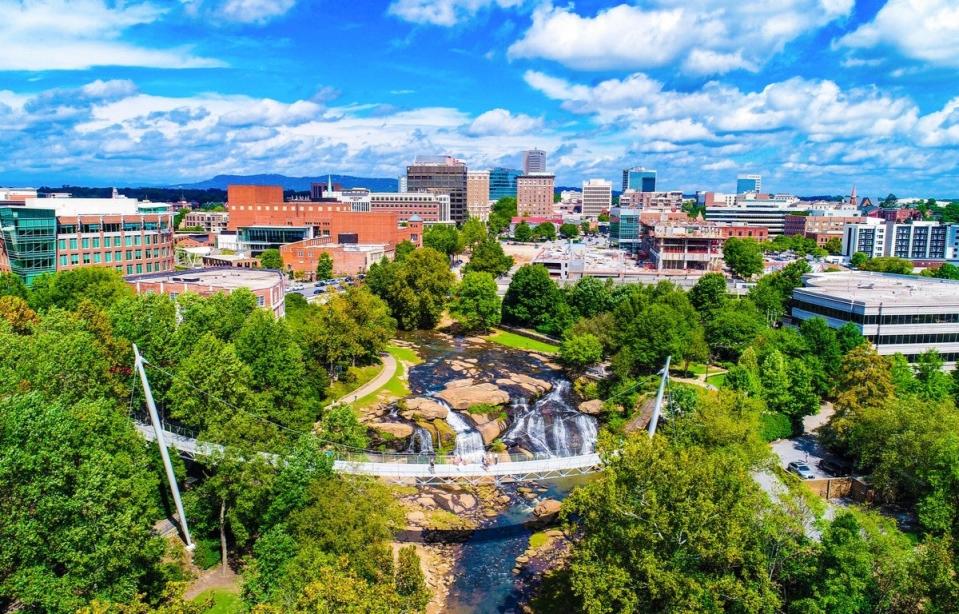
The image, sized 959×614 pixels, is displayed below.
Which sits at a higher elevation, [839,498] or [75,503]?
[75,503]

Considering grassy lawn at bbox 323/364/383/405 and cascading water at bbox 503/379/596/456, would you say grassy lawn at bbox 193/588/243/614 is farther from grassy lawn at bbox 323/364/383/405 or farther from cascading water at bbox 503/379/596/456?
grassy lawn at bbox 323/364/383/405

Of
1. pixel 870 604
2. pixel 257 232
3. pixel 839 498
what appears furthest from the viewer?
pixel 257 232

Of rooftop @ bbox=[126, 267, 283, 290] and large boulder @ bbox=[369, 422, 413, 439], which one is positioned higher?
rooftop @ bbox=[126, 267, 283, 290]

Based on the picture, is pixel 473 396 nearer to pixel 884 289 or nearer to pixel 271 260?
pixel 884 289

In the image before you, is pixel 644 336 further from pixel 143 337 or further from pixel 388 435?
pixel 143 337

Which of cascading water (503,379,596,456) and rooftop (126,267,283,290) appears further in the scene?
rooftop (126,267,283,290)

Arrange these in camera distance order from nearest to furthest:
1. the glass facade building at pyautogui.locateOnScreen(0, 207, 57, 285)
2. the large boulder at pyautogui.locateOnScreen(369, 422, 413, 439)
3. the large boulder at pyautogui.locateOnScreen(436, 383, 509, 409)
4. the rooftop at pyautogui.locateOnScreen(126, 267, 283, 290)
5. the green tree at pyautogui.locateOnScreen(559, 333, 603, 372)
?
the large boulder at pyautogui.locateOnScreen(369, 422, 413, 439)
the large boulder at pyautogui.locateOnScreen(436, 383, 509, 409)
the rooftop at pyautogui.locateOnScreen(126, 267, 283, 290)
the green tree at pyautogui.locateOnScreen(559, 333, 603, 372)
the glass facade building at pyautogui.locateOnScreen(0, 207, 57, 285)

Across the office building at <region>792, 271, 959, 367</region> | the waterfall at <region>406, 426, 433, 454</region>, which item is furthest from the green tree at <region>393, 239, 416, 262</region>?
the office building at <region>792, 271, 959, 367</region>

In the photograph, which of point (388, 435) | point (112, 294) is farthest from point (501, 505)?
point (112, 294)
